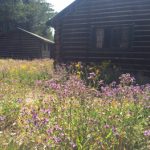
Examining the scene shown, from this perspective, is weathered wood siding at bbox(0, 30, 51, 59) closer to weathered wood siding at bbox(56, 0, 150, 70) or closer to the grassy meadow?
→ weathered wood siding at bbox(56, 0, 150, 70)

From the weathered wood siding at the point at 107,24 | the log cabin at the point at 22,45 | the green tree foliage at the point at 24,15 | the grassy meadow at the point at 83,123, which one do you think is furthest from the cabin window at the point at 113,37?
the green tree foliage at the point at 24,15

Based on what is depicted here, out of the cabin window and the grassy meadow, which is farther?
the cabin window

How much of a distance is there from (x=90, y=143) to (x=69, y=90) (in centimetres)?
108

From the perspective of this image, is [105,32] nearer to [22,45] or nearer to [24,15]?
[22,45]

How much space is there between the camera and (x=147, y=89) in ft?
19.7

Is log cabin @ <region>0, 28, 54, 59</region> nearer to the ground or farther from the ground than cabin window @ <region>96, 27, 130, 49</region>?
nearer to the ground

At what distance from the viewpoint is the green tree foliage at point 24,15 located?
5998 cm

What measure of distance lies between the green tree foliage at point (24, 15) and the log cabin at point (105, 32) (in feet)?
143

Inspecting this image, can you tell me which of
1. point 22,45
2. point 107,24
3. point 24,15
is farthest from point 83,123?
point 24,15

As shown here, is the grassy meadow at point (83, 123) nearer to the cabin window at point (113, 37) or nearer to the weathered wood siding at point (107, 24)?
the weathered wood siding at point (107, 24)

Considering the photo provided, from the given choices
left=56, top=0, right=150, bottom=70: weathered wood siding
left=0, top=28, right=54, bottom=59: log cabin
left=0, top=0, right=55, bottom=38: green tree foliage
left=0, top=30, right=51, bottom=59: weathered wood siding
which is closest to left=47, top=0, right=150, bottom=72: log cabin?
left=56, top=0, right=150, bottom=70: weathered wood siding

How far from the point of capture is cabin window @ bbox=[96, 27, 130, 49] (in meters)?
15.6

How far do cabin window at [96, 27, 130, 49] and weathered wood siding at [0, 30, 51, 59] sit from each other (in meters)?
24.8

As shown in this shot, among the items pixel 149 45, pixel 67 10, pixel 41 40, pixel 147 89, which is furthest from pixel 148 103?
pixel 41 40
